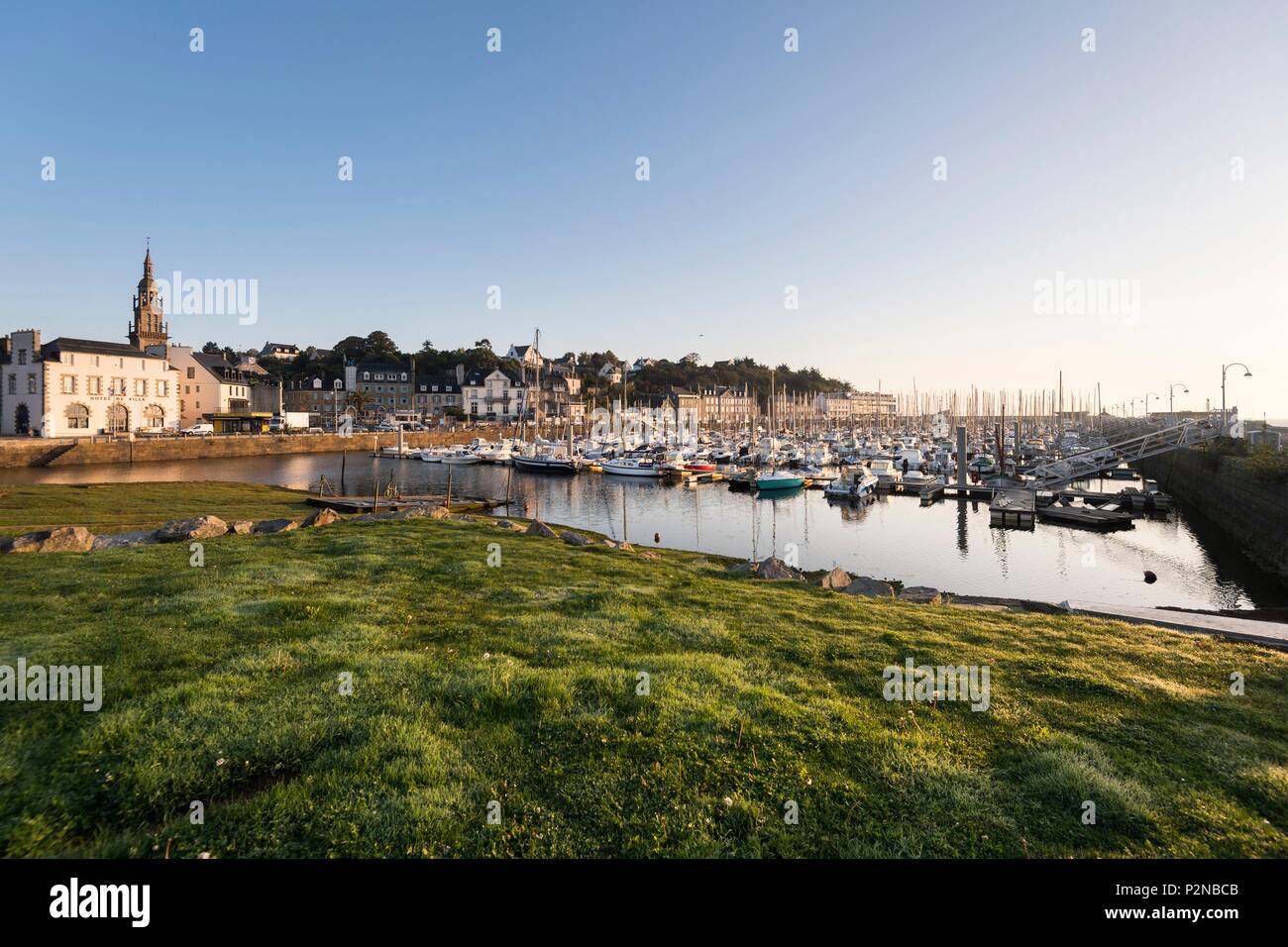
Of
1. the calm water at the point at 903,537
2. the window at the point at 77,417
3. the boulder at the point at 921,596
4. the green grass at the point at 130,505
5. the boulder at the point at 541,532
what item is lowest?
the calm water at the point at 903,537

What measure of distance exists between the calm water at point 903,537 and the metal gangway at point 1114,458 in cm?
581

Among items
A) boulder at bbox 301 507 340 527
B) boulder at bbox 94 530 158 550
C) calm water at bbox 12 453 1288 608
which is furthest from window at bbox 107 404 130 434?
boulder at bbox 94 530 158 550

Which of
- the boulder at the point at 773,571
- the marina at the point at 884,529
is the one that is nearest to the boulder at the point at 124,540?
the boulder at the point at 773,571

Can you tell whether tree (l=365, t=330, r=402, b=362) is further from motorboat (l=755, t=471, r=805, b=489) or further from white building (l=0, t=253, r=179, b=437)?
motorboat (l=755, t=471, r=805, b=489)

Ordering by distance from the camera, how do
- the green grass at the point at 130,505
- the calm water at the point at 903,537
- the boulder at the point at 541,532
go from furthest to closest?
1. the calm water at the point at 903,537
2. the green grass at the point at 130,505
3. the boulder at the point at 541,532

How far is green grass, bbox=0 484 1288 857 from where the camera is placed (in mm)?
5188

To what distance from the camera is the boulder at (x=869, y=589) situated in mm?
18531

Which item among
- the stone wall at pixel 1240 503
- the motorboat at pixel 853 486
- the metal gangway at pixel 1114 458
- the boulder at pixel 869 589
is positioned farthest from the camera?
the motorboat at pixel 853 486

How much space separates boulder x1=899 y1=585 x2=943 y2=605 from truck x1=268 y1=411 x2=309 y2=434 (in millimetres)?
119592

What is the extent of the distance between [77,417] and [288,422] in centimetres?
3515

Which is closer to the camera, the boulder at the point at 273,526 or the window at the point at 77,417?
the boulder at the point at 273,526

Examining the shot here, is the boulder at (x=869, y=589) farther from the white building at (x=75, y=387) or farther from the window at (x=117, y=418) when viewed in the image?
the window at (x=117, y=418)

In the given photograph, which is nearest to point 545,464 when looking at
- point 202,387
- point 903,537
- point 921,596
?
point 903,537

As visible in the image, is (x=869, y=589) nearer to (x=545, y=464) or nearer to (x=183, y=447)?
(x=545, y=464)
